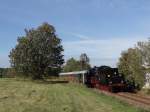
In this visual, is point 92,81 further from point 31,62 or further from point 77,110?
point 31,62

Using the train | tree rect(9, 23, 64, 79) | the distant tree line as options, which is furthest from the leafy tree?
tree rect(9, 23, 64, 79)

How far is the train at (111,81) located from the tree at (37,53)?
1671 inches

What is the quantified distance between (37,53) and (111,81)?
48017 mm

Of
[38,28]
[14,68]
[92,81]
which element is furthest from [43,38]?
[92,81]

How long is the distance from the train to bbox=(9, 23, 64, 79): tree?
4244 cm

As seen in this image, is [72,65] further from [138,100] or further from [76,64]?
[138,100]

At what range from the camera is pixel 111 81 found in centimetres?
4575

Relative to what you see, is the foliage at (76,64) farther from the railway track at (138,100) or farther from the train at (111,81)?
the railway track at (138,100)

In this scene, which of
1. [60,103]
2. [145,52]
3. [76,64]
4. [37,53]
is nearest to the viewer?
[60,103]

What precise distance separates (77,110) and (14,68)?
73152 mm

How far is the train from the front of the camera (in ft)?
150

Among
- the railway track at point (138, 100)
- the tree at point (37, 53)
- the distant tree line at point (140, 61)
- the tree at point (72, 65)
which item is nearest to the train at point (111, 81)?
the distant tree line at point (140, 61)

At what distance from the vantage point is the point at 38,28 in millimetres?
96312

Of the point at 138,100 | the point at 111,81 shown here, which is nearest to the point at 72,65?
the point at 111,81
